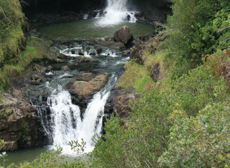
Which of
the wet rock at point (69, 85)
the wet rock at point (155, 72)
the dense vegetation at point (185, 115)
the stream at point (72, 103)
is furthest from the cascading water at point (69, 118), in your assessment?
the dense vegetation at point (185, 115)

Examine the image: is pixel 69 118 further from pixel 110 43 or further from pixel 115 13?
pixel 115 13

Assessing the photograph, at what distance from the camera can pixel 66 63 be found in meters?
21.1

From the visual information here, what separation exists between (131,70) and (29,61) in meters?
9.03

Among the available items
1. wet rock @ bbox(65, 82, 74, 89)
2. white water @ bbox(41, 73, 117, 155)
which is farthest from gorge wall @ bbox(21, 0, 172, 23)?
white water @ bbox(41, 73, 117, 155)

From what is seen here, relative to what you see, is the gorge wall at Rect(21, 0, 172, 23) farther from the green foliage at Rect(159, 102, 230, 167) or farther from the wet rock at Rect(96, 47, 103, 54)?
the green foliage at Rect(159, 102, 230, 167)

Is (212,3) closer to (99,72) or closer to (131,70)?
(131,70)

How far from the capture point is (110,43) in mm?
25594

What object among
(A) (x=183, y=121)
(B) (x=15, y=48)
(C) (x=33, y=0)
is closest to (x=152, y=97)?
(A) (x=183, y=121)

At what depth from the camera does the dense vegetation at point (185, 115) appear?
373 cm

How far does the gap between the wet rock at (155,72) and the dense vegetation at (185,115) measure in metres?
2.57

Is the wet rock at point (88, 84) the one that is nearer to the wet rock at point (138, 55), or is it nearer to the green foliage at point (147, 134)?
the wet rock at point (138, 55)

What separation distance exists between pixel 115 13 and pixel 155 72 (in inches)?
1172

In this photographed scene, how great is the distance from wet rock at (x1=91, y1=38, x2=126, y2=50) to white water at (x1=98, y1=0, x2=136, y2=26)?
31.7 feet

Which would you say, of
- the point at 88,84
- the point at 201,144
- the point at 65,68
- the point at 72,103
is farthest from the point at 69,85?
the point at 201,144
